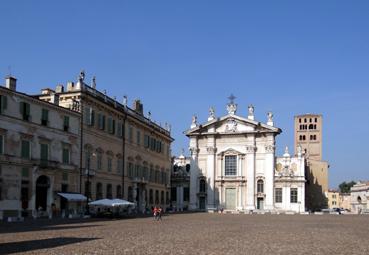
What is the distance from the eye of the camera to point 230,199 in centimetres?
7412

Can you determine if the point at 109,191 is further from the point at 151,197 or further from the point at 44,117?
the point at 44,117

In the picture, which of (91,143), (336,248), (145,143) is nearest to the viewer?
(336,248)

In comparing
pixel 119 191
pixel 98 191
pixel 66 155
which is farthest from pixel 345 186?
pixel 66 155

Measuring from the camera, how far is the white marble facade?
72.4m

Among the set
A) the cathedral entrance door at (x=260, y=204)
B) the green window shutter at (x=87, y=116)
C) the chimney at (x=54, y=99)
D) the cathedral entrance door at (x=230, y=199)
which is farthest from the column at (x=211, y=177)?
the chimney at (x=54, y=99)

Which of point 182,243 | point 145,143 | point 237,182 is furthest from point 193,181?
point 182,243

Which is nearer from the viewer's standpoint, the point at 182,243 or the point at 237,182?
the point at 182,243

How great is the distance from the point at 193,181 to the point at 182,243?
5737cm

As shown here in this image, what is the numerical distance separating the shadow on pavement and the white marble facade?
5328cm

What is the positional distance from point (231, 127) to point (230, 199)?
384 inches

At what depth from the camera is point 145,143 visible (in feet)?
209

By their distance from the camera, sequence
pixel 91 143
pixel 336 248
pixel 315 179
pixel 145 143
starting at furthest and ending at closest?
pixel 315 179 → pixel 145 143 → pixel 91 143 → pixel 336 248

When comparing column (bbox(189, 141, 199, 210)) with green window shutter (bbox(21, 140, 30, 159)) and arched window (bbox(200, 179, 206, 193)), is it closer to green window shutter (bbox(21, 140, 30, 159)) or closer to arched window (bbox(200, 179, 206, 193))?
arched window (bbox(200, 179, 206, 193))

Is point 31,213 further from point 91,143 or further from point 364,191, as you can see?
point 364,191
